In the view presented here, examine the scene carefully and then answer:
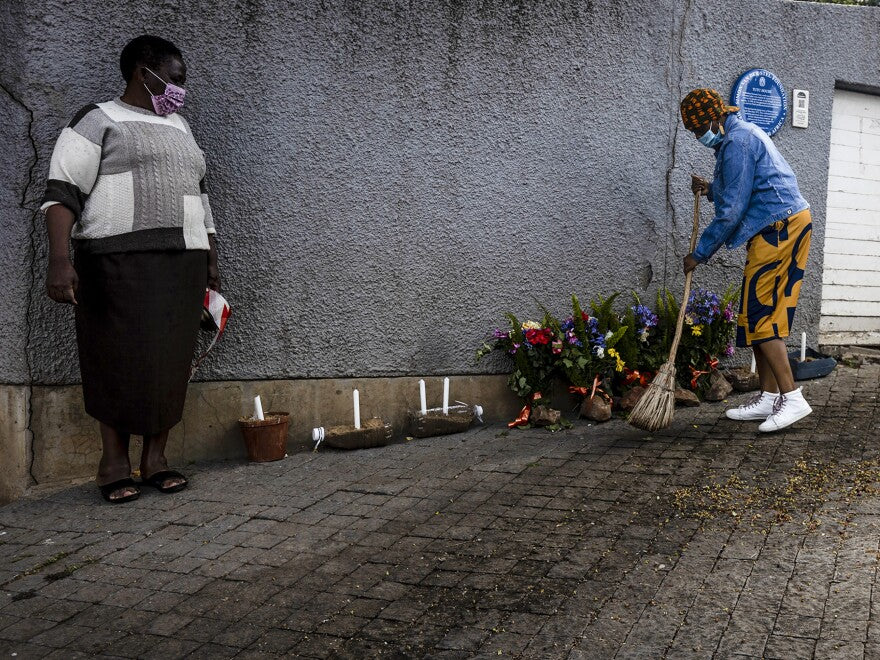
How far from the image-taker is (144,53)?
4262 millimetres

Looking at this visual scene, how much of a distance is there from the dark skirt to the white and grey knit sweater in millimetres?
92

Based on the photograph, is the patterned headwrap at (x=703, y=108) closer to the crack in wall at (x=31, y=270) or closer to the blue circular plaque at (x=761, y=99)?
the blue circular plaque at (x=761, y=99)

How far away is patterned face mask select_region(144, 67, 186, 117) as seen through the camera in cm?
430

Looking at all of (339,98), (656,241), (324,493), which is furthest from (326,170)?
(656,241)

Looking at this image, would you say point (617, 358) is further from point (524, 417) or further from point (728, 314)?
point (728, 314)

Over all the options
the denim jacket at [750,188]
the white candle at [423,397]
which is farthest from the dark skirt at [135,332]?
the denim jacket at [750,188]

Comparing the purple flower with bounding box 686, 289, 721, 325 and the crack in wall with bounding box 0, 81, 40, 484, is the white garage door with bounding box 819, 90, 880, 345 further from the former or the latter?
the crack in wall with bounding box 0, 81, 40, 484

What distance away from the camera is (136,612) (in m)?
3.13

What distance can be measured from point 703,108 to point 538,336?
1.68m

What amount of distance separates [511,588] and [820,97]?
5.14 m

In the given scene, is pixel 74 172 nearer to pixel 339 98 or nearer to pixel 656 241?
pixel 339 98

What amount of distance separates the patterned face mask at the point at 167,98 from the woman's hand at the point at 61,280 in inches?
35.6

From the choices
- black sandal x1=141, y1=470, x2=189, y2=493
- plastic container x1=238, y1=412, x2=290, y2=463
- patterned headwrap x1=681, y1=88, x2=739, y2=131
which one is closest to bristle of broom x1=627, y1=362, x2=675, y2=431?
patterned headwrap x1=681, y1=88, x2=739, y2=131

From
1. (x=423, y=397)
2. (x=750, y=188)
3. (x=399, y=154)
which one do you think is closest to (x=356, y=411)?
(x=423, y=397)
